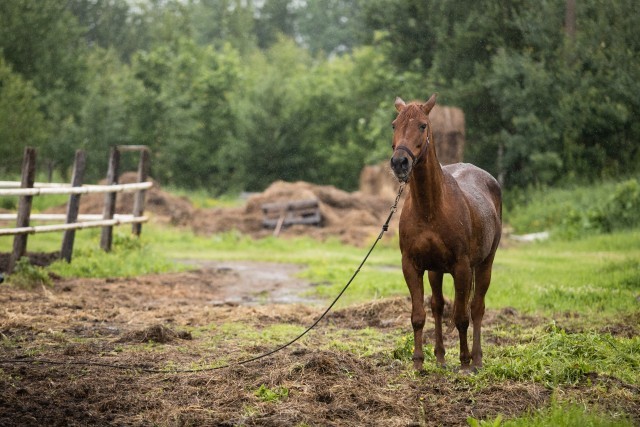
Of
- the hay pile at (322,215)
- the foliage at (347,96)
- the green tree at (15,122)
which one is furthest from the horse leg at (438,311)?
the green tree at (15,122)

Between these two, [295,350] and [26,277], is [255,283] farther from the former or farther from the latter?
[295,350]

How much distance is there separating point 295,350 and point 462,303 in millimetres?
1622

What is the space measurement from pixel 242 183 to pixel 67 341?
106ft

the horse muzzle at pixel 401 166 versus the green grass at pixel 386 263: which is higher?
the horse muzzle at pixel 401 166

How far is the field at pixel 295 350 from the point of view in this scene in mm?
5621

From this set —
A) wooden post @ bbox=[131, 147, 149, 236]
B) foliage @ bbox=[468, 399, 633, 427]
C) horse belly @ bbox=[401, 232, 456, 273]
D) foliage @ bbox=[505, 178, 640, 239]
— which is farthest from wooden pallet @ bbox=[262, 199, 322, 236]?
foliage @ bbox=[468, 399, 633, 427]

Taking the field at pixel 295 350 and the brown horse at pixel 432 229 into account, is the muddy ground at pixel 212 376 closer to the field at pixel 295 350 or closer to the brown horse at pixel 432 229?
the field at pixel 295 350

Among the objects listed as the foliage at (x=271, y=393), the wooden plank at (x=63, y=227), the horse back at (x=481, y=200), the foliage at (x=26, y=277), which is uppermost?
the horse back at (x=481, y=200)

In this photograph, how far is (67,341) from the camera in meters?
8.07

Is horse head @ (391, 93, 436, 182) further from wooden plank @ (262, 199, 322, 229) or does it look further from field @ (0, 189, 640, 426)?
wooden plank @ (262, 199, 322, 229)

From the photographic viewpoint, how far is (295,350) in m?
7.53

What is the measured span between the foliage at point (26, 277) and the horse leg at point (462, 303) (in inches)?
257

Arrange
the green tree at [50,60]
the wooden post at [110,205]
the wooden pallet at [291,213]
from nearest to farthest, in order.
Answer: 1. the wooden post at [110,205]
2. the wooden pallet at [291,213]
3. the green tree at [50,60]

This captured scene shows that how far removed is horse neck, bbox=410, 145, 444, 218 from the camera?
22.4 feet
